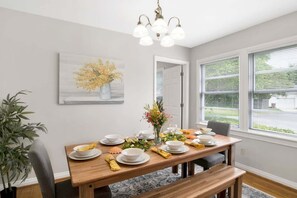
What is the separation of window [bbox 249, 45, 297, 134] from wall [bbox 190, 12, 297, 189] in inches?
5.9

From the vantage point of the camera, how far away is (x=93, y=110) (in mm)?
2775

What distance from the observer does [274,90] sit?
8.48ft

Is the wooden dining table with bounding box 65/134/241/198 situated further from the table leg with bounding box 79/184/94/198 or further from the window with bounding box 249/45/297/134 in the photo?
the window with bounding box 249/45/297/134

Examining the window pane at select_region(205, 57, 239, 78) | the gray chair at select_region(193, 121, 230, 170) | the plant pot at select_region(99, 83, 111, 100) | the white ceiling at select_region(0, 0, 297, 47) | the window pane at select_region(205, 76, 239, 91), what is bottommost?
the gray chair at select_region(193, 121, 230, 170)

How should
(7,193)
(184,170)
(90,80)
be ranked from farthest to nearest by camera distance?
(90,80)
(184,170)
(7,193)

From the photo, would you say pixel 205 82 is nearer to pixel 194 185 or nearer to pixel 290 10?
pixel 290 10

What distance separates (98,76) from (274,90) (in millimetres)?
2906

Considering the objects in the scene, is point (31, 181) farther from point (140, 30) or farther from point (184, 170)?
point (140, 30)

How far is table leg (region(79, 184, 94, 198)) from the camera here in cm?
114

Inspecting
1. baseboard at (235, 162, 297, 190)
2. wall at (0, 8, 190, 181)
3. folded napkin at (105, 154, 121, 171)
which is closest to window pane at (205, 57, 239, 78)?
wall at (0, 8, 190, 181)

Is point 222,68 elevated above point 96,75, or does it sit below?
above

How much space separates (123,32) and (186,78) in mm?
1852

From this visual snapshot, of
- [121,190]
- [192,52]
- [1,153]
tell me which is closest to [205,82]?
[192,52]

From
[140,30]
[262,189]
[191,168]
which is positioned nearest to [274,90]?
[262,189]
